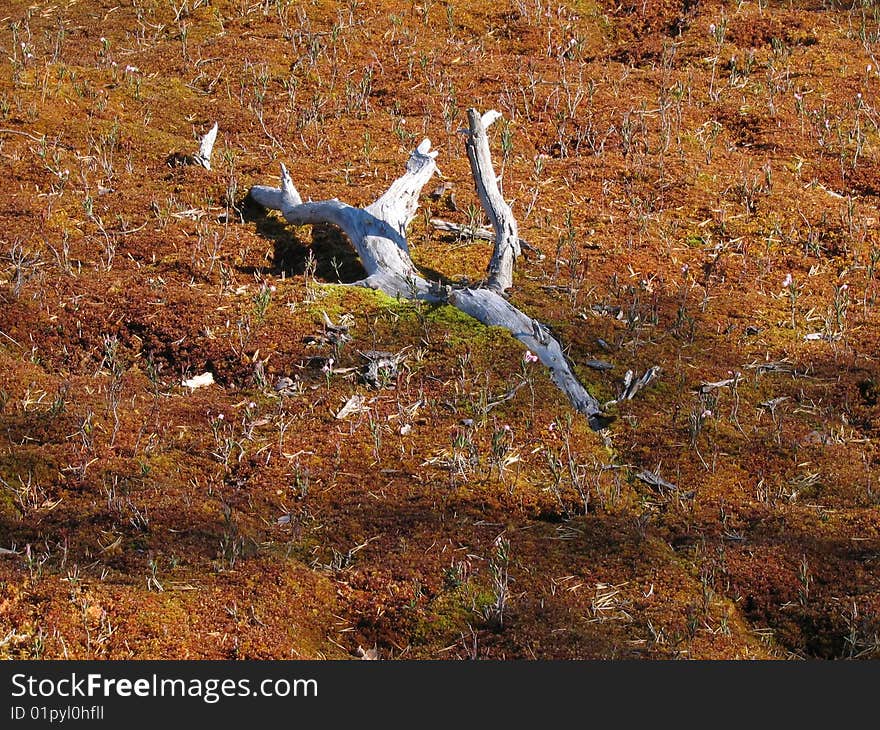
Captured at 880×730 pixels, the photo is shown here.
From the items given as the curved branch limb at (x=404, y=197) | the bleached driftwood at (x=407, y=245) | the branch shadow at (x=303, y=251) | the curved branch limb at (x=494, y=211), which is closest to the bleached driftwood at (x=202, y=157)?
the branch shadow at (x=303, y=251)

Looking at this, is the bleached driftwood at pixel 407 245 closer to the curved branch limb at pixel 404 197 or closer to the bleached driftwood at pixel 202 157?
the curved branch limb at pixel 404 197

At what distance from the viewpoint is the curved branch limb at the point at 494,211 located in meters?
8.48

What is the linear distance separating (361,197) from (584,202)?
7.39 ft

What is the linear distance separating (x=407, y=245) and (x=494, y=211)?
0.89m

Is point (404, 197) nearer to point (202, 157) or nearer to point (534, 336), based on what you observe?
point (534, 336)

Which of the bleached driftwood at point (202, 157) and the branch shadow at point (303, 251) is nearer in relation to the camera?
the branch shadow at point (303, 251)

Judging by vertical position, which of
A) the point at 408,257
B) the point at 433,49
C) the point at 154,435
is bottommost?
the point at 154,435

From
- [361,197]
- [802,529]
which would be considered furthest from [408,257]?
[802,529]

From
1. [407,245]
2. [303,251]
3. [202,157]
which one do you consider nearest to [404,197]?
[407,245]

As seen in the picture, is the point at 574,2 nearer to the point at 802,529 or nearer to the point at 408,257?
the point at 408,257

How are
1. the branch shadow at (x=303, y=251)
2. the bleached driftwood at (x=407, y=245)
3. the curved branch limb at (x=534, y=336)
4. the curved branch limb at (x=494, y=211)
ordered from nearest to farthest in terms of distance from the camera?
1. the curved branch limb at (x=534, y=336)
2. the bleached driftwood at (x=407, y=245)
3. the curved branch limb at (x=494, y=211)
4. the branch shadow at (x=303, y=251)

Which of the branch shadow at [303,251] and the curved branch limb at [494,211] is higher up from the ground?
the curved branch limb at [494,211]

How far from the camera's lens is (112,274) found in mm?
8797

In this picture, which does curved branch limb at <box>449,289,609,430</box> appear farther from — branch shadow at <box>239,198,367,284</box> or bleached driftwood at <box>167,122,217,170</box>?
bleached driftwood at <box>167,122,217,170</box>
